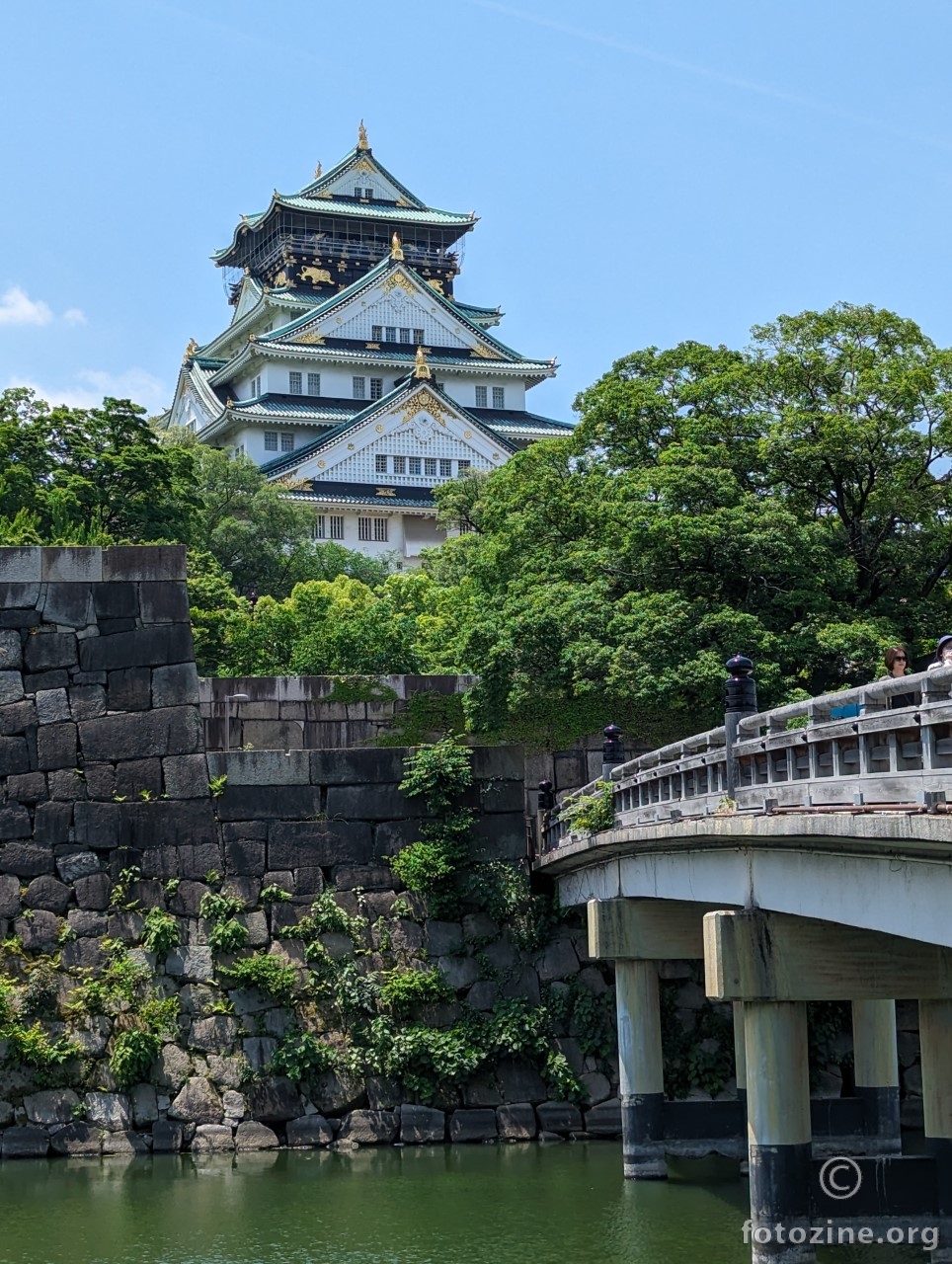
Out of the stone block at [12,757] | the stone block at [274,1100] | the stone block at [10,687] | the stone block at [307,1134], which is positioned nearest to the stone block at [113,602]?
the stone block at [10,687]

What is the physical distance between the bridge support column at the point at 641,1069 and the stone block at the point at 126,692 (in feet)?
23.3

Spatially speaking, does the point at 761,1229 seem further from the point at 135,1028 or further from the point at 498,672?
the point at 498,672

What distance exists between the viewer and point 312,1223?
640 inches

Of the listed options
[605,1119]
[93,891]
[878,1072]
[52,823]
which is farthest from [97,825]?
[878,1072]

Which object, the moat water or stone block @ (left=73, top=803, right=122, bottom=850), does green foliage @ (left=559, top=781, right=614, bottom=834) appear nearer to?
the moat water

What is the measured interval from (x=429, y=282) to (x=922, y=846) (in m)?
56.8

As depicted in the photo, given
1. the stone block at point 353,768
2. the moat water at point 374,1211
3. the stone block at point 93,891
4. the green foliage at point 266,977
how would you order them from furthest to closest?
the stone block at point 353,768 → the stone block at point 93,891 → the green foliage at point 266,977 → the moat water at point 374,1211

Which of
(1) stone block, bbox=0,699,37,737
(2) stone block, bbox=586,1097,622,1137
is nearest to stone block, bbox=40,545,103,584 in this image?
(1) stone block, bbox=0,699,37,737

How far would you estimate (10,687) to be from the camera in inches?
857

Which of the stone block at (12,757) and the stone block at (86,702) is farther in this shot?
the stone block at (86,702)

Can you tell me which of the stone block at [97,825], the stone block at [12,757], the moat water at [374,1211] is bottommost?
the moat water at [374,1211]

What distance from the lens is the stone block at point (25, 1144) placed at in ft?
65.4

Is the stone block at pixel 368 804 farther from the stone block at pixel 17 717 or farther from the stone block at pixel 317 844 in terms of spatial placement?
the stone block at pixel 17 717

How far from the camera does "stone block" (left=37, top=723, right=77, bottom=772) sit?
21.7 m
